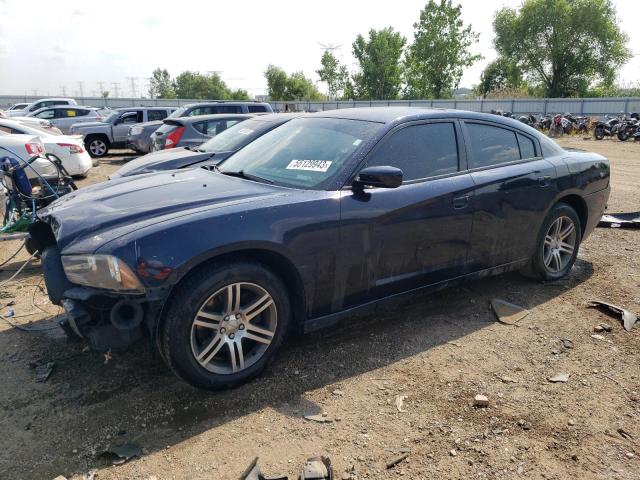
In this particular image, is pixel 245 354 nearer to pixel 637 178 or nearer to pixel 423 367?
pixel 423 367

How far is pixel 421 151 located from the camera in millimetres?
3801

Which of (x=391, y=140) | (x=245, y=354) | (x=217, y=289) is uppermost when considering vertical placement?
(x=391, y=140)

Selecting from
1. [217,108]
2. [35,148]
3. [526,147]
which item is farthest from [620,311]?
[217,108]

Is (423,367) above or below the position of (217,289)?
below

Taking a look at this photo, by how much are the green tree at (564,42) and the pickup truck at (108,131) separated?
47.9m

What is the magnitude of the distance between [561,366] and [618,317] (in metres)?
1.14

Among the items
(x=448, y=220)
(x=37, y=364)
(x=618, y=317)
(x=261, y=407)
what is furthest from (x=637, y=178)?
(x=37, y=364)

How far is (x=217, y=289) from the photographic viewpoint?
2.86 m

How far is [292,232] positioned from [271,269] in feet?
0.90

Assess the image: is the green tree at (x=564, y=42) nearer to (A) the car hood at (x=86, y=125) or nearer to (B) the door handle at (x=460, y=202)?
(A) the car hood at (x=86, y=125)

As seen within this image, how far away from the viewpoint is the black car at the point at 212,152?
7.13m

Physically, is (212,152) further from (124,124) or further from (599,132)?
(599,132)

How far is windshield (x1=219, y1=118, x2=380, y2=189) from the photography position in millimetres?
3482

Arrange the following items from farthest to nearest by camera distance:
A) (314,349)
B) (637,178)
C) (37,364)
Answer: (637,178) < (314,349) < (37,364)
